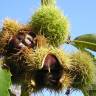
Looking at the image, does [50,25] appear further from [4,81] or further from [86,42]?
[4,81]

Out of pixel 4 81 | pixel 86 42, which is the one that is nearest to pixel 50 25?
pixel 86 42

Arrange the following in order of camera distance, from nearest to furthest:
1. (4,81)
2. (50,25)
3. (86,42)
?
(4,81) → (50,25) → (86,42)

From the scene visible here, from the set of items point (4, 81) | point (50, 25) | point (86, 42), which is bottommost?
point (4, 81)

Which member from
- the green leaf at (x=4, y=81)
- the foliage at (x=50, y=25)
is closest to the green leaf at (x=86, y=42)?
the foliage at (x=50, y=25)

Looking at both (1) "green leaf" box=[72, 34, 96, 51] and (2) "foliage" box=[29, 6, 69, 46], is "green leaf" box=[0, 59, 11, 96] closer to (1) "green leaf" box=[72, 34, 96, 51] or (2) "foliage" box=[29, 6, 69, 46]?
(2) "foliage" box=[29, 6, 69, 46]

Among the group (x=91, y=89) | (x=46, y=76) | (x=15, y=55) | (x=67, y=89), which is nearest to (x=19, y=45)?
(x=15, y=55)

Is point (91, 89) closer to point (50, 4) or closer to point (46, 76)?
point (46, 76)

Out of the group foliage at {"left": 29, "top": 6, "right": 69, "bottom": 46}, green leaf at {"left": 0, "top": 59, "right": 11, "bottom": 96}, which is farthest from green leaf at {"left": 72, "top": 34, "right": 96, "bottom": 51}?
green leaf at {"left": 0, "top": 59, "right": 11, "bottom": 96}
